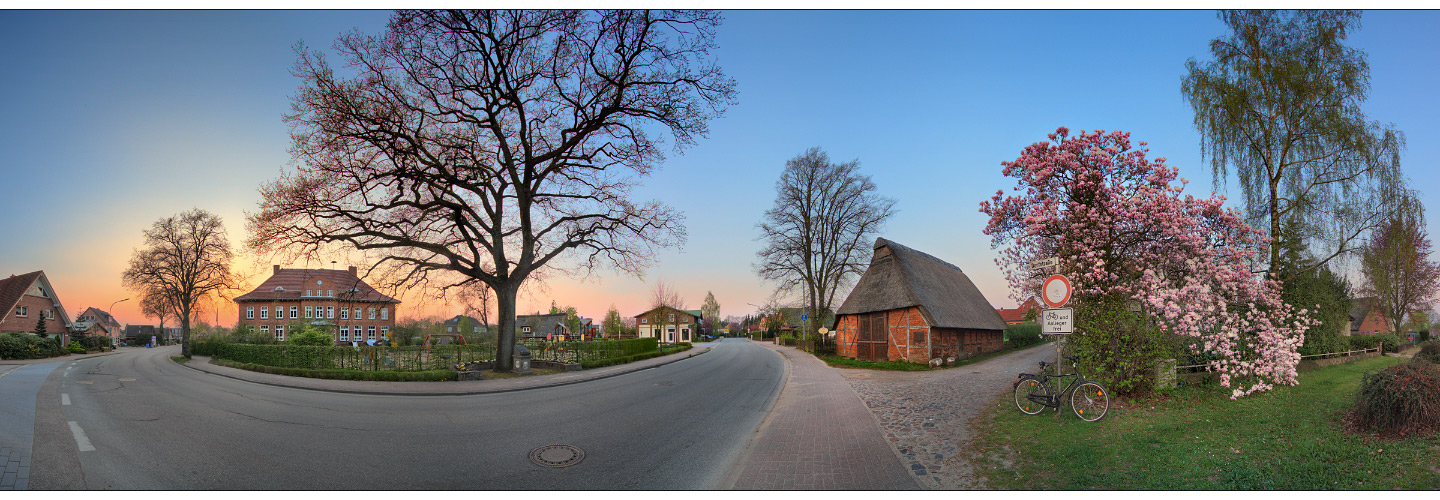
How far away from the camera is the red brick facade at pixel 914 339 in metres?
22.0

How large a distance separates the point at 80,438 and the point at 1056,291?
1405cm

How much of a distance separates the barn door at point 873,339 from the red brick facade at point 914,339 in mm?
47

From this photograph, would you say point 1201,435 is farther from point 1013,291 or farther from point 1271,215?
point 1271,215

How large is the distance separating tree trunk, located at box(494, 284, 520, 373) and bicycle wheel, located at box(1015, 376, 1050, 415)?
15132mm

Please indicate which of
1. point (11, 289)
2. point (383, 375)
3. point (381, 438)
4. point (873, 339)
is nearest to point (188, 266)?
point (11, 289)

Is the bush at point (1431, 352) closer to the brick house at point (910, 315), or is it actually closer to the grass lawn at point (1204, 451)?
the grass lawn at point (1204, 451)

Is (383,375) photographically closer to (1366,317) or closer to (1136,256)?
(1136,256)

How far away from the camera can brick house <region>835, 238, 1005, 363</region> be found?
22.2 metres

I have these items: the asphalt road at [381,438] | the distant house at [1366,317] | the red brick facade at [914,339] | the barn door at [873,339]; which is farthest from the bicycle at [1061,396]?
the distant house at [1366,317]

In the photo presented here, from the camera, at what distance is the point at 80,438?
6980mm

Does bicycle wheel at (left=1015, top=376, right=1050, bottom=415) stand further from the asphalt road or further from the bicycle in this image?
the asphalt road

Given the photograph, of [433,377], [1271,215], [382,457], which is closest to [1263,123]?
[1271,215]

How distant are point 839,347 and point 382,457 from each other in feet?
84.3

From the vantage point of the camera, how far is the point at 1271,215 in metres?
13.3
